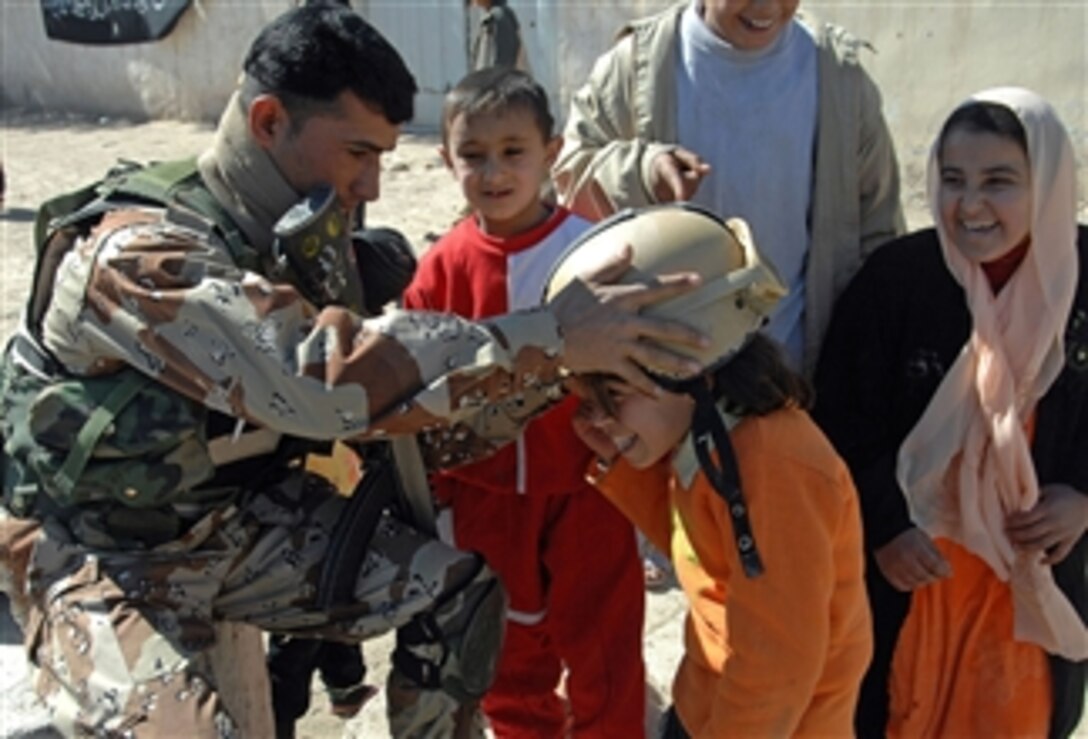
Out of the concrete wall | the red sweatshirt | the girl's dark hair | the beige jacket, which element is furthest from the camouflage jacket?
the concrete wall

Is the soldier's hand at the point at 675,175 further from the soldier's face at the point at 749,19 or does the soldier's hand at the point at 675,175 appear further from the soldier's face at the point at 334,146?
the soldier's face at the point at 334,146

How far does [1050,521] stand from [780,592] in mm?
810

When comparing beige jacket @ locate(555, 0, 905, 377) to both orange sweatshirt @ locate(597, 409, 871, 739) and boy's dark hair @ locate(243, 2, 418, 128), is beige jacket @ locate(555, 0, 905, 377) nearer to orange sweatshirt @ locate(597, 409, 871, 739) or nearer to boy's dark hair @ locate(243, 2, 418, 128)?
boy's dark hair @ locate(243, 2, 418, 128)

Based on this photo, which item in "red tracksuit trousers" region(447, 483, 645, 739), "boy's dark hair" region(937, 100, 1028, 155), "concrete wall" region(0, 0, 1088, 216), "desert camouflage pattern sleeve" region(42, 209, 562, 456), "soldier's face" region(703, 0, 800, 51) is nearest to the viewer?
"desert camouflage pattern sleeve" region(42, 209, 562, 456)

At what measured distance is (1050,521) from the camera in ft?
8.86

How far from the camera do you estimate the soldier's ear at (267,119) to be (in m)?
2.48

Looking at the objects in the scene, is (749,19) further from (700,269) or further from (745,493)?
(745,493)

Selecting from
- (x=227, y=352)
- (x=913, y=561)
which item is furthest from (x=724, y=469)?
(x=227, y=352)

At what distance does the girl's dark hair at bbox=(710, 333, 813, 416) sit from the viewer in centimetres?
228

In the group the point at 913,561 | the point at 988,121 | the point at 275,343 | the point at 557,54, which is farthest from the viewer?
the point at 557,54

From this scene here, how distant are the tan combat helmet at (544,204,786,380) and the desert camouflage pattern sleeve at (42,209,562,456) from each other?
17 centimetres

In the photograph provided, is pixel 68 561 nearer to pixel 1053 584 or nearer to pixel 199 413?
pixel 199 413

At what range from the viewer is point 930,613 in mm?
2822

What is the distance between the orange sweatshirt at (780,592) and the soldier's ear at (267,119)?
3.20 ft
